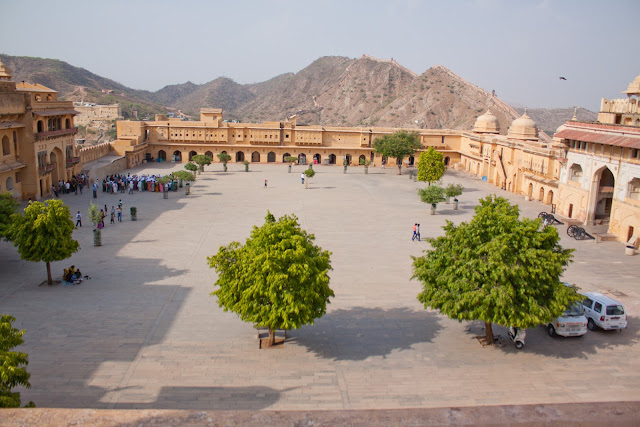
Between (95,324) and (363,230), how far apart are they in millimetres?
15662

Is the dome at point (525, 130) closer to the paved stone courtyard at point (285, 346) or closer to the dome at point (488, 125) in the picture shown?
the dome at point (488, 125)

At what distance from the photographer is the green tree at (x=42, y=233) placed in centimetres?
1742

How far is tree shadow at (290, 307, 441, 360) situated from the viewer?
45.1ft

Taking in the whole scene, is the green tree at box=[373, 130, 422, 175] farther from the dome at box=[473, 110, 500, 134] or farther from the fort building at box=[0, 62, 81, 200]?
the fort building at box=[0, 62, 81, 200]

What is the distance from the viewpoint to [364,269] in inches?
816

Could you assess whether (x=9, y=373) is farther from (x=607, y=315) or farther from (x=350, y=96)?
(x=350, y=96)

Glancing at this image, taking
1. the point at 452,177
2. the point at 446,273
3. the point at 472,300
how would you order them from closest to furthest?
the point at 472,300, the point at 446,273, the point at 452,177

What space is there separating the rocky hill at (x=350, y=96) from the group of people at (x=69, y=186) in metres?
53.9

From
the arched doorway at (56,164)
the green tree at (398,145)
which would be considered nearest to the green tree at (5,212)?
the arched doorway at (56,164)

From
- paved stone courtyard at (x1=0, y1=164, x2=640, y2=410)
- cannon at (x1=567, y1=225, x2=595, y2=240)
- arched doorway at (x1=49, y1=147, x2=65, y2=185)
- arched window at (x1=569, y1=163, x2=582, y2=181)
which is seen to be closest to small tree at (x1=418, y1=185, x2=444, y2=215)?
cannon at (x1=567, y1=225, x2=595, y2=240)

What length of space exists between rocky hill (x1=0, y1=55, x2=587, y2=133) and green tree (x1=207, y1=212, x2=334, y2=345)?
70.6 m

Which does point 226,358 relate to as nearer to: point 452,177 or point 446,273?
point 446,273

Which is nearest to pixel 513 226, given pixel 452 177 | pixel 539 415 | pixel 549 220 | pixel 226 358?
pixel 226 358

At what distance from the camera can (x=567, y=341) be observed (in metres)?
14.8
